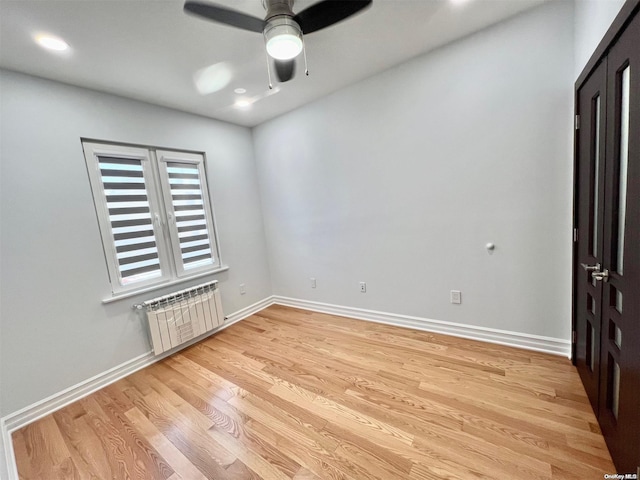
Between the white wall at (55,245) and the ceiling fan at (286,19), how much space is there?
175 cm

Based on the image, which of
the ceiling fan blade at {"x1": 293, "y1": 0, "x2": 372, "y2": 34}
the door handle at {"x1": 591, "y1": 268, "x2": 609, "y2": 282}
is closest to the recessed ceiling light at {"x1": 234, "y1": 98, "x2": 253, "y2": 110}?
the ceiling fan blade at {"x1": 293, "y1": 0, "x2": 372, "y2": 34}

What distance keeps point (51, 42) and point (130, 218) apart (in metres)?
Answer: 1.37

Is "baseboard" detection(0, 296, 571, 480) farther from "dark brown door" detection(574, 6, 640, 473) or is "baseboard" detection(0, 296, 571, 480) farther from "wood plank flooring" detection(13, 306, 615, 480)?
"dark brown door" detection(574, 6, 640, 473)

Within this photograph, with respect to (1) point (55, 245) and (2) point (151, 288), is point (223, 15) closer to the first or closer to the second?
(1) point (55, 245)

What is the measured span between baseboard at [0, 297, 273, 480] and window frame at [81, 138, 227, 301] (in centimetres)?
70

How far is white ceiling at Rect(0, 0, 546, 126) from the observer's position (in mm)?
1512

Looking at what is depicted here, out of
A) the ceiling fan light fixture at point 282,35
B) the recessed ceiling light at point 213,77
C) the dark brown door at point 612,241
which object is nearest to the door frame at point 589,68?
the dark brown door at point 612,241

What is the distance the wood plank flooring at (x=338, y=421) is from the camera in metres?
1.34

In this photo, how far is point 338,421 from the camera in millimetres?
1638

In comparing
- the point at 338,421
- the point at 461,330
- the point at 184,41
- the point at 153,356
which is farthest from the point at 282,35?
the point at 153,356

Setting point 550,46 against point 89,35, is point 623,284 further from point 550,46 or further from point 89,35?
point 89,35

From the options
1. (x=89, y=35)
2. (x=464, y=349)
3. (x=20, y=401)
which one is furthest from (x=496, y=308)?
(x=20, y=401)

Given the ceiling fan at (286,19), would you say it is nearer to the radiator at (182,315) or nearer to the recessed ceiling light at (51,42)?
the recessed ceiling light at (51,42)

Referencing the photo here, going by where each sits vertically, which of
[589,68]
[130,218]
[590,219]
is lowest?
[590,219]
